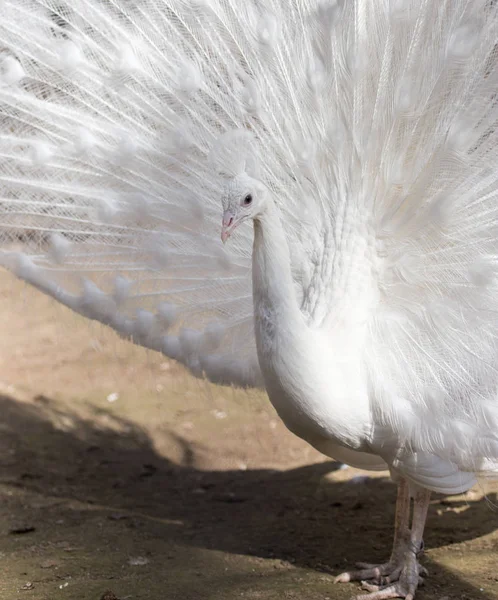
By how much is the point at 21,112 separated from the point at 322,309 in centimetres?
175

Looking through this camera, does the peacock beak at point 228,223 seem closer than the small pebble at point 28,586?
Yes

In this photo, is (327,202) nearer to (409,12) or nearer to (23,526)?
(409,12)

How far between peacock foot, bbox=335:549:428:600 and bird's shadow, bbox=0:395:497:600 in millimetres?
68

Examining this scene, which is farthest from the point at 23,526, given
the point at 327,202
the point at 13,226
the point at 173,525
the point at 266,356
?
the point at 327,202

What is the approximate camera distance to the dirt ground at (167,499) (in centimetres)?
365

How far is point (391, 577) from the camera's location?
3633 mm

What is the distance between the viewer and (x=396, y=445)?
3.06m

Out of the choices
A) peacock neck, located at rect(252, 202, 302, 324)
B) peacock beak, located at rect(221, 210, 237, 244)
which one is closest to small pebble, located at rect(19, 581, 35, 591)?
peacock neck, located at rect(252, 202, 302, 324)

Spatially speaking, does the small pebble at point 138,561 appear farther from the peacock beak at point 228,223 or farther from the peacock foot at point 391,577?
the peacock beak at point 228,223

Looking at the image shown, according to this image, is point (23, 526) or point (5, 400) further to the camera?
point (5, 400)

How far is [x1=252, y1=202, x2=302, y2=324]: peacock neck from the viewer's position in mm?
2877

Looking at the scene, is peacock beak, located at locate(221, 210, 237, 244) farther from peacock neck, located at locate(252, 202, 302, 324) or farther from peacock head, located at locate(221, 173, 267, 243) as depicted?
peacock neck, located at locate(252, 202, 302, 324)

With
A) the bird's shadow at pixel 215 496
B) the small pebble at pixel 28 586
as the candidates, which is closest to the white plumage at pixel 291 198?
the bird's shadow at pixel 215 496

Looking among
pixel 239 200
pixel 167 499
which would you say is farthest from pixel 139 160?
pixel 167 499
